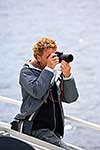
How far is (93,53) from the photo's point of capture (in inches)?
187

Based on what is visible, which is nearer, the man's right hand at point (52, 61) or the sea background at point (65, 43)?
the man's right hand at point (52, 61)

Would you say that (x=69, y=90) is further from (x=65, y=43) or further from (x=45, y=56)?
(x=65, y=43)

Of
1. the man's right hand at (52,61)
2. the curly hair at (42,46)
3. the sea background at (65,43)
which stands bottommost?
the sea background at (65,43)

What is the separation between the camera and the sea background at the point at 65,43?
3.36 metres

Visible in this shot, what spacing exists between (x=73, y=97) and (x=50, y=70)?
0.54 ft

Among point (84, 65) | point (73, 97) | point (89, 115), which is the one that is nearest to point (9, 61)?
point (84, 65)

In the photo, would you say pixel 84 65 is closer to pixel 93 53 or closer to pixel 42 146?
pixel 93 53

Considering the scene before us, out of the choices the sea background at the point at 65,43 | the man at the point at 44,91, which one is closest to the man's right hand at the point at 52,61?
the man at the point at 44,91

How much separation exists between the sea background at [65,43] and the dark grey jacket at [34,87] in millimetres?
1170

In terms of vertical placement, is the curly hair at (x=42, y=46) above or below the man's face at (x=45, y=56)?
above

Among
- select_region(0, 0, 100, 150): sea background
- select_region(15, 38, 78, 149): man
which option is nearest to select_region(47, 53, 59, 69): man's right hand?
select_region(15, 38, 78, 149): man

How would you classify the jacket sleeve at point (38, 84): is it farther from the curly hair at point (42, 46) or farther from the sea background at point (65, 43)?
the sea background at point (65, 43)

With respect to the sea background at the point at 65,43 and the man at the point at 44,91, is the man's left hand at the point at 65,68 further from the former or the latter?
the sea background at the point at 65,43

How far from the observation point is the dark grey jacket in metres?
1.75
